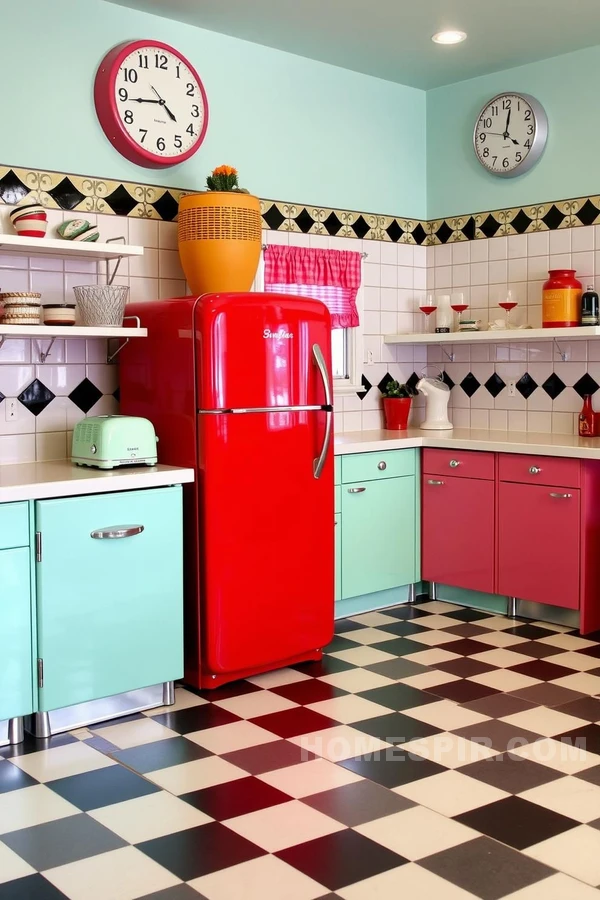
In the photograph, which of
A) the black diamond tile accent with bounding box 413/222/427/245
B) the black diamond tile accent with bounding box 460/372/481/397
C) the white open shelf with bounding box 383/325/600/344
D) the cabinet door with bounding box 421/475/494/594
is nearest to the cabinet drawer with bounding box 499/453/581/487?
the cabinet door with bounding box 421/475/494/594

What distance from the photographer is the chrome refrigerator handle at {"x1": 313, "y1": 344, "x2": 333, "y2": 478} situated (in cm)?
390

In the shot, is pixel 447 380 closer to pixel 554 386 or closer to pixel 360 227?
pixel 554 386

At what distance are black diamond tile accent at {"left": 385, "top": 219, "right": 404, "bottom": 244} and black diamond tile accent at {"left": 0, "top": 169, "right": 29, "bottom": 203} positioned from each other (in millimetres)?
2214

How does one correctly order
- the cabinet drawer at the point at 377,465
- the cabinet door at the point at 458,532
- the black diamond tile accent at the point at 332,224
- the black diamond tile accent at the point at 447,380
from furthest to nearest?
the black diamond tile accent at the point at 447,380 → the black diamond tile accent at the point at 332,224 → the cabinet door at the point at 458,532 → the cabinet drawer at the point at 377,465

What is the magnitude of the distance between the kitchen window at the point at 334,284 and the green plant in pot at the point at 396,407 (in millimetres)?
195

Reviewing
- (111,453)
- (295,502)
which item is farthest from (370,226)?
(111,453)

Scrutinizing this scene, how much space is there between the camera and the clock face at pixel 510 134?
16.4 feet

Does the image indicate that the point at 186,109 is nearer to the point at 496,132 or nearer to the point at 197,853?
the point at 496,132

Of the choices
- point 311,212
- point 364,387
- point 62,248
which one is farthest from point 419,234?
point 62,248

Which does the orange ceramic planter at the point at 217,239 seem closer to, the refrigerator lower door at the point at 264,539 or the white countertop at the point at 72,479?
the refrigerator lower door at the point at 264,539

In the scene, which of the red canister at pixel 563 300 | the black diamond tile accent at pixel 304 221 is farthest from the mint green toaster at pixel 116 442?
the red canister at pixel 563 300

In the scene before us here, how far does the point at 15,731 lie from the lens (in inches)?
128

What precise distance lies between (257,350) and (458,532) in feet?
5.57

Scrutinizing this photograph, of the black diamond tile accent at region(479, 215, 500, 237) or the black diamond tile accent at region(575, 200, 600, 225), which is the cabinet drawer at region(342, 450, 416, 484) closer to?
the black diamond tile accent at region(479, 215, 500, 237)
